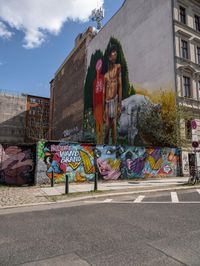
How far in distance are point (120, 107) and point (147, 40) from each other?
321 inches

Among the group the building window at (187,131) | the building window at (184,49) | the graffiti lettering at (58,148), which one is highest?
the building window at (184,49)

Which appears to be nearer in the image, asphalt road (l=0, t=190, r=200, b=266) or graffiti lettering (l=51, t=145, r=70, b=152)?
asphalt road (l=0, t=190, r=200, b=266)

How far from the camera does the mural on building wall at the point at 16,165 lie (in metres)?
14.5

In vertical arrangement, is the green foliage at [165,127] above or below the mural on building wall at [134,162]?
above

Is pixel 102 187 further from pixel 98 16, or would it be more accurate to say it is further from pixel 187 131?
pixel 98 16

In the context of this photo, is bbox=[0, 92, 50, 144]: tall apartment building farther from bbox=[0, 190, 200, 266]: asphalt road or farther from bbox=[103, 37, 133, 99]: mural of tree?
bbox=[0, 190, 200, 266]: asphalt road

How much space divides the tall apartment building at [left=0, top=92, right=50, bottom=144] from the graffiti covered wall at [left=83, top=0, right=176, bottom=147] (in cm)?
3678

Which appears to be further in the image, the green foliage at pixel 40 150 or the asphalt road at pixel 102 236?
the green foliage at pixel 40 150

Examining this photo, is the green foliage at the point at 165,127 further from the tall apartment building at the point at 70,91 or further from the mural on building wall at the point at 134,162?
the tall apartment building at the point at 70,91

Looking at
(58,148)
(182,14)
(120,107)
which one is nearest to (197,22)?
(182,14)

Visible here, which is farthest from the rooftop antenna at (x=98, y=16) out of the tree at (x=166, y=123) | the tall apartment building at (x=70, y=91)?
the tree at (x=166, y=123)

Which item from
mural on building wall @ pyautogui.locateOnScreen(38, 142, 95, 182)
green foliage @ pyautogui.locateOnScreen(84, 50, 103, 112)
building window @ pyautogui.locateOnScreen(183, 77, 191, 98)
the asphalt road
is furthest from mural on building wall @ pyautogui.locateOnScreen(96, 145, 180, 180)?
green foliage @ pyautogui.locateOnScreen(84, 50, 103, 112)

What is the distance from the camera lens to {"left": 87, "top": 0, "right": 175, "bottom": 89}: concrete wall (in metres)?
23.7

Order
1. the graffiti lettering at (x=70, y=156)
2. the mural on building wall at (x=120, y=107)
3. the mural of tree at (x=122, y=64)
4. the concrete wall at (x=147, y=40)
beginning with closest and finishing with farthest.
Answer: the graffiti lettering at (x=70, y=156) < the mural on building wall at (x=120, y=107) < the concrete wall at (x=147, y=40) < the mural of tree at (x=122, y=64)
